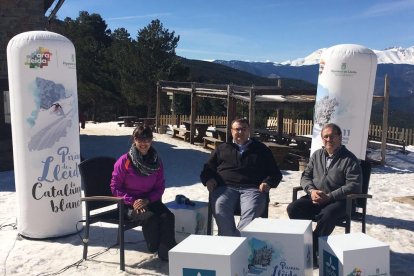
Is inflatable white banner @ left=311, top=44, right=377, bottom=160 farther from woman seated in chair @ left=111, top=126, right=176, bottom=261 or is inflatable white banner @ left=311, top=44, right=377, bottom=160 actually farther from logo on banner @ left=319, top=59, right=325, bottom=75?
woman seated in chair @ left=111, top=126, right=176, bottom=261

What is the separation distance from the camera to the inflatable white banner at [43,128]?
4867 millimetres

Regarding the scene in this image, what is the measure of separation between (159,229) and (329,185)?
173 centimetres

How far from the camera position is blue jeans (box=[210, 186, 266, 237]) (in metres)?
4.43

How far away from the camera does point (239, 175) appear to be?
15.5 ft

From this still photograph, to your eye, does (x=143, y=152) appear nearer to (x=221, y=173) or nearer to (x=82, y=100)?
(x=221, y=173)

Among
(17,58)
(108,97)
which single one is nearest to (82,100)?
(108,97)

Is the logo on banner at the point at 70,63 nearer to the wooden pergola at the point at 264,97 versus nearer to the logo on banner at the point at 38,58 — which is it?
the logo on banner at the point at 38,58

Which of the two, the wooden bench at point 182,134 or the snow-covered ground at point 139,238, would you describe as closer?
the snow-covered ground at point 139,238

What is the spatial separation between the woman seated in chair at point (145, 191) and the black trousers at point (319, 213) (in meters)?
1.26

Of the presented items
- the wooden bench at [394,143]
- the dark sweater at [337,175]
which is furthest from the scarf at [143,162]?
the wooden bench at [394,143]

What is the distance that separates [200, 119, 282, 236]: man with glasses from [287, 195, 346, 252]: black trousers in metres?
0.32

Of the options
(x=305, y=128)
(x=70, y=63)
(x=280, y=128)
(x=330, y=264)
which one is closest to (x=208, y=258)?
(x=330, y=264)

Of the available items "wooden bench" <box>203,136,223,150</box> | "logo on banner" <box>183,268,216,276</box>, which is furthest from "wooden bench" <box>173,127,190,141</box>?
"logo on banner" <box>183,268,216,276</box>

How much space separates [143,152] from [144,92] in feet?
78.8
